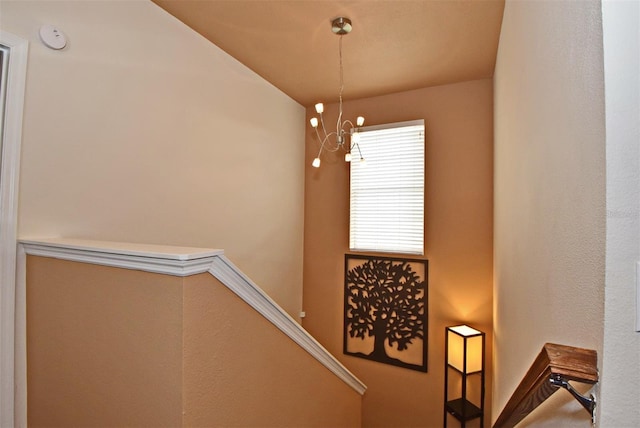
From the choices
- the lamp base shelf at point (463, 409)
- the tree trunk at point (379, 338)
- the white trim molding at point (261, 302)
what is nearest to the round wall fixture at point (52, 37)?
the white trim molding at point (261, 302)

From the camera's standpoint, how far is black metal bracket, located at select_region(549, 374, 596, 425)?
0.67m

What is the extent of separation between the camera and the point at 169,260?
1113mm

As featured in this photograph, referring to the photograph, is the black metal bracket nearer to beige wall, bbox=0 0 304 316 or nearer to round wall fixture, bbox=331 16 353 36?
beige wall, bbox=0 0 304 316

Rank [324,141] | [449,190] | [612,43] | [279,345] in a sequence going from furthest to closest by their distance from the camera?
[324,141] < [449,190] < [279,345] < [612,43]

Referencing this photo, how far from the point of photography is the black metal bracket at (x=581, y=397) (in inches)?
26.2

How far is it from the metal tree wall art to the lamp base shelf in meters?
0.39

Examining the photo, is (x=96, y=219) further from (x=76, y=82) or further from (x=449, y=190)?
(x=449, y=190)

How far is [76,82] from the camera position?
1.83 m

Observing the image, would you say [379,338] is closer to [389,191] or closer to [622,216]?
[389,191]

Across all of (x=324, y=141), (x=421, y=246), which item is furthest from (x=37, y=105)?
(x=421, y=246)

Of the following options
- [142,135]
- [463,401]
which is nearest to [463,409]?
[463,401]

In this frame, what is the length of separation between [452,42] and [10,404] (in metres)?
3.53

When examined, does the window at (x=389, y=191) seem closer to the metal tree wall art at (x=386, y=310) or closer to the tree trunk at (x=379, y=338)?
the metal tree wall art at (x=386, y=310)

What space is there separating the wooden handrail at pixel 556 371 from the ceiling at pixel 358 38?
7.22 feet
